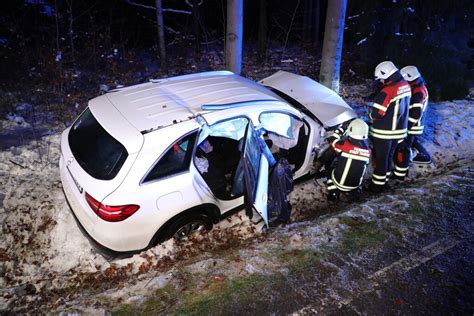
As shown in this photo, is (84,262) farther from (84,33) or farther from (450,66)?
(450,66)

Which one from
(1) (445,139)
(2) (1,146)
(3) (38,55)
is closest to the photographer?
(2) (1,146)

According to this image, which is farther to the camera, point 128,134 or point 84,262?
point 84,262

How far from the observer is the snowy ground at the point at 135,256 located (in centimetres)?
351

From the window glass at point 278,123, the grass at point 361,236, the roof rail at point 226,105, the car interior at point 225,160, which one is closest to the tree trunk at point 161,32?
the car interior at point 225,160

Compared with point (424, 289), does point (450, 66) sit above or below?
above

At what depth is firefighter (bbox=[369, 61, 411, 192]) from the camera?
4945mm

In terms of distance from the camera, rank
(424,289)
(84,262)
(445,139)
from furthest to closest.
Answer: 1. (445,139)
2. (84,262)
3. (424,289)

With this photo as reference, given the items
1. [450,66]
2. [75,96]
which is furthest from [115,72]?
[450,66]

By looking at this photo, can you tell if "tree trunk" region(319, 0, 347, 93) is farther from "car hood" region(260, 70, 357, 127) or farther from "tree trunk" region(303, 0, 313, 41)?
"tree trunk" region(303, 0, 313, 41)

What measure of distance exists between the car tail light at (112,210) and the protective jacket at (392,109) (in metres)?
3.71

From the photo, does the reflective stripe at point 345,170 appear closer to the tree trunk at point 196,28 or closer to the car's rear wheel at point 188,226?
the car's rear wheel at point 188,226

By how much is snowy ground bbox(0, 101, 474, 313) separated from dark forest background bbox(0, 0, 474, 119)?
3.75 meters

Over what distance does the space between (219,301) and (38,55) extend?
8.87 m

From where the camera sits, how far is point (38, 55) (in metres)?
9.27
